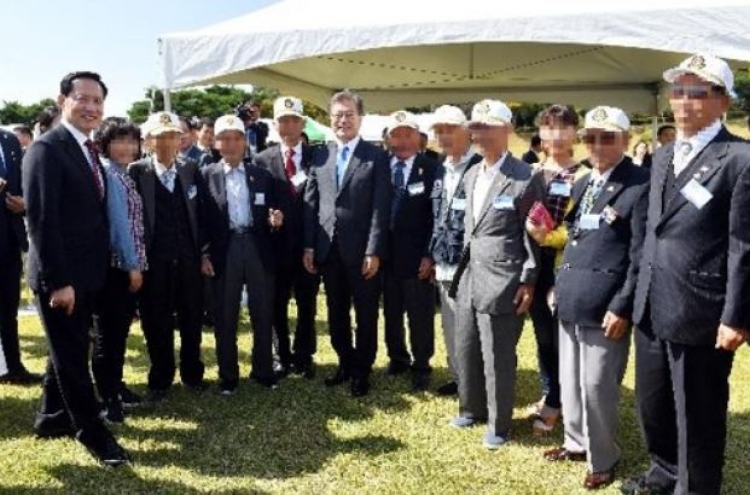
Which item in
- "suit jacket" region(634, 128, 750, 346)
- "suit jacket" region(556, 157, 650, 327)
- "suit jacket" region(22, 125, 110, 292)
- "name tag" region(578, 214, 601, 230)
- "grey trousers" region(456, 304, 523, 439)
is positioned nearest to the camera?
"suit jacket" region(634, 128, 750, 346)

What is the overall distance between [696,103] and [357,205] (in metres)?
2.45

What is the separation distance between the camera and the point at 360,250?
16.1 ft

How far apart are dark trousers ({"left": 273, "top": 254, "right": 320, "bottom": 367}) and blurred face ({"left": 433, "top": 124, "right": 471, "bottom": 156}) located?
4.79 ft

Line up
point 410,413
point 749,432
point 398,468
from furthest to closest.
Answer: point 410,413 → point 749,432 → point 398,468

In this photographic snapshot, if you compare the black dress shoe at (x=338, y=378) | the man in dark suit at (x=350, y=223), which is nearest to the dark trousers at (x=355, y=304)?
the man in dark suit at (x=350, y=223)

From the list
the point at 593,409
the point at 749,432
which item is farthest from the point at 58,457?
the point at 749,432

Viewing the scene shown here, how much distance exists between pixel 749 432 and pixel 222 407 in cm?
336

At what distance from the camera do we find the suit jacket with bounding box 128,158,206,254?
15.4 ft

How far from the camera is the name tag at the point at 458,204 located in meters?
4.32

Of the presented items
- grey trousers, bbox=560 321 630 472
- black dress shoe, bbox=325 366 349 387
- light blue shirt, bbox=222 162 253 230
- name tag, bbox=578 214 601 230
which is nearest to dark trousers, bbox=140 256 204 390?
light blue shirt, bbox=222 162 253 230

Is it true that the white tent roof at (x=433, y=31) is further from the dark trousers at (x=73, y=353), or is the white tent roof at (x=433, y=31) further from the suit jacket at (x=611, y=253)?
the dark trousers at (x=73, y=353)

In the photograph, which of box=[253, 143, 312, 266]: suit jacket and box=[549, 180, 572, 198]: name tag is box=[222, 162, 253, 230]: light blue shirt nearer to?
box=[253, 143, 312, 266]: suit jacket

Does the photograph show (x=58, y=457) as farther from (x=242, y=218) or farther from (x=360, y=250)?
(x=360, y=250)

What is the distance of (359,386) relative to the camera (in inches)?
202
